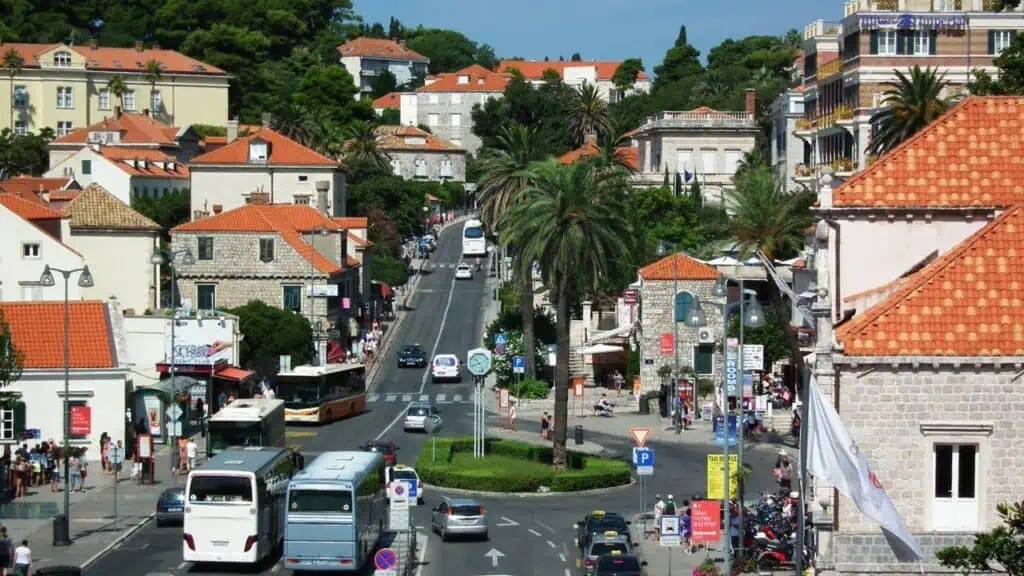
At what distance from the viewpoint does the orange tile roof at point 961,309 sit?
36531 millimetres

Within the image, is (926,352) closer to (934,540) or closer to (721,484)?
(934,540)

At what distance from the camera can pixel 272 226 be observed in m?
104

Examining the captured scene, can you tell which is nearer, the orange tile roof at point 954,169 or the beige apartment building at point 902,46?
the orange tile roof at point 954,169

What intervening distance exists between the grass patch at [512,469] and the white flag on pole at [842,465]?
104 ft

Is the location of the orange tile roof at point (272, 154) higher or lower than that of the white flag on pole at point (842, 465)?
higher

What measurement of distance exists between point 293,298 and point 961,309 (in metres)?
69.6

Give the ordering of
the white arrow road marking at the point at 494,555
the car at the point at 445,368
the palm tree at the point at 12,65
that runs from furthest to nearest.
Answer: the palm tree at the point at 12,65 → the car at the point at 445,368 → the white arrow road marking at the point at 494,555

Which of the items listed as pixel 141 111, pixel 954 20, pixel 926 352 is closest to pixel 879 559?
pixel 926 352

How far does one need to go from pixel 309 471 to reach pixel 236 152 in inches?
3223

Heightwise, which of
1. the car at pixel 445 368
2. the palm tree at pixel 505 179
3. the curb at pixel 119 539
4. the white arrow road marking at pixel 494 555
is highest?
the palm tree at pixel 505 179

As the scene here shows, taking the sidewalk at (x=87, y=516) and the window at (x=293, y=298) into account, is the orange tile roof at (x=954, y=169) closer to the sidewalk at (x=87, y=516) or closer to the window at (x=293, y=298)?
the sidewalk at (x=87, y=516)

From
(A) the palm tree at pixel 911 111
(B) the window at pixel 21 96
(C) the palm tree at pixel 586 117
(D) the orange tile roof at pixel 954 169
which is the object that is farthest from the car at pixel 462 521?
(B) the window at pixel 21 96

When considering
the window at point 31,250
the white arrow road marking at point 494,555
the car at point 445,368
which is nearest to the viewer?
the white arrow road marking at point 494,555

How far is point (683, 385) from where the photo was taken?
299ft
